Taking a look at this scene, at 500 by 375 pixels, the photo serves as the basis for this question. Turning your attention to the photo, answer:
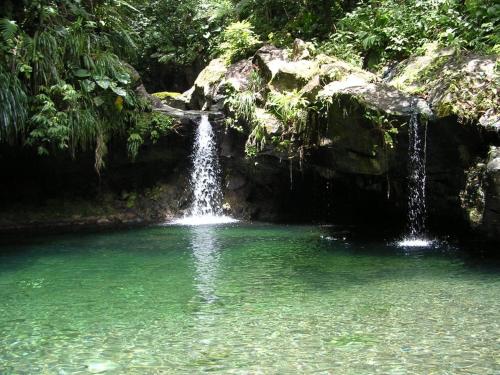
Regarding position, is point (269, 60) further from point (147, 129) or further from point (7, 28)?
point (7, 28)

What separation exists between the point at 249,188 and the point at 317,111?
4.14 metres

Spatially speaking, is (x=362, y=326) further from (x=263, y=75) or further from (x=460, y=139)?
(x=263, y=75)

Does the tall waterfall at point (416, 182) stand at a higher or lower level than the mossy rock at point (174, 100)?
lower

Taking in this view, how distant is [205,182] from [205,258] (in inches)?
241

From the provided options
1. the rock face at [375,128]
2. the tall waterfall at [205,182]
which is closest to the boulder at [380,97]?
the rock face at [375,128]

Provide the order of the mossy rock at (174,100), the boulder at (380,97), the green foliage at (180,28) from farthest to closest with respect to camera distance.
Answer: the green foliage at (180,28)
the mossy rock at (174,100)
the boulder at (380,97)

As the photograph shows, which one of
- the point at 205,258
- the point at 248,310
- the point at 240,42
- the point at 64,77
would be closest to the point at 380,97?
the point at 205,258

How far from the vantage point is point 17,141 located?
1109cm

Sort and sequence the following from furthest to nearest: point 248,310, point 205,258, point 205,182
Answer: point 205,182, point 205,258, point 248,310

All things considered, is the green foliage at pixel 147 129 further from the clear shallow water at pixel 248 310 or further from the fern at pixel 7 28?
the clear shallow water at pixel 248 310

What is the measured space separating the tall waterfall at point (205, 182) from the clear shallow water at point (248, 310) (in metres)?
4.83

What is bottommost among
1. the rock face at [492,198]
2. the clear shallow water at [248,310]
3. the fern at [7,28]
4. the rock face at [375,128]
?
the clear shallow water at [248,310]

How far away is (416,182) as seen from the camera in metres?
9.98

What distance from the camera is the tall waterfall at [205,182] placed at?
1418 cm
